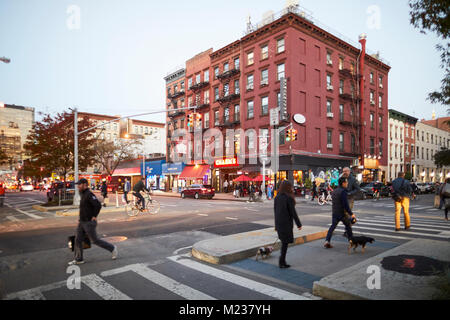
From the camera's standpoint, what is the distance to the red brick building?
30.3 meters

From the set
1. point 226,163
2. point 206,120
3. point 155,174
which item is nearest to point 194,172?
point 226,163

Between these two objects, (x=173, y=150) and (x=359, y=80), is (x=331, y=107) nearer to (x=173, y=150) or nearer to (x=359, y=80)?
(x=359, y=80)

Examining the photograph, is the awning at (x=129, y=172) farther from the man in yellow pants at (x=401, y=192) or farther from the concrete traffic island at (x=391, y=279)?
the concrete traffic island at (x=391, y=279)

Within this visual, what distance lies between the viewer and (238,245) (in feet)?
23.8

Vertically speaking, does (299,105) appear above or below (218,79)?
below

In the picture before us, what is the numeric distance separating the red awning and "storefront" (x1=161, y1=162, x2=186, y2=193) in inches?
63.5

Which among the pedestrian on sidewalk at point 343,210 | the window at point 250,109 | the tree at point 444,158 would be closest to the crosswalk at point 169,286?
the pedestrian on sidewalk at point 343,210

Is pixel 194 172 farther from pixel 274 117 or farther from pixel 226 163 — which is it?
pixel 274 117

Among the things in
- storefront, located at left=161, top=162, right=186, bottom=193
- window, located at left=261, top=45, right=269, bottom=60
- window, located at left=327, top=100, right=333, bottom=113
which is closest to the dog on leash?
window, located at left=261, top=45, right=269, bottom=60

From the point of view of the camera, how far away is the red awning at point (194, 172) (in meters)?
39.5

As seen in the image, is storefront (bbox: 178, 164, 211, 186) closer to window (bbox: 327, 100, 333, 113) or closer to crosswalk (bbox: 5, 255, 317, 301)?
window (bbox: 327, 100, 333, 113)
